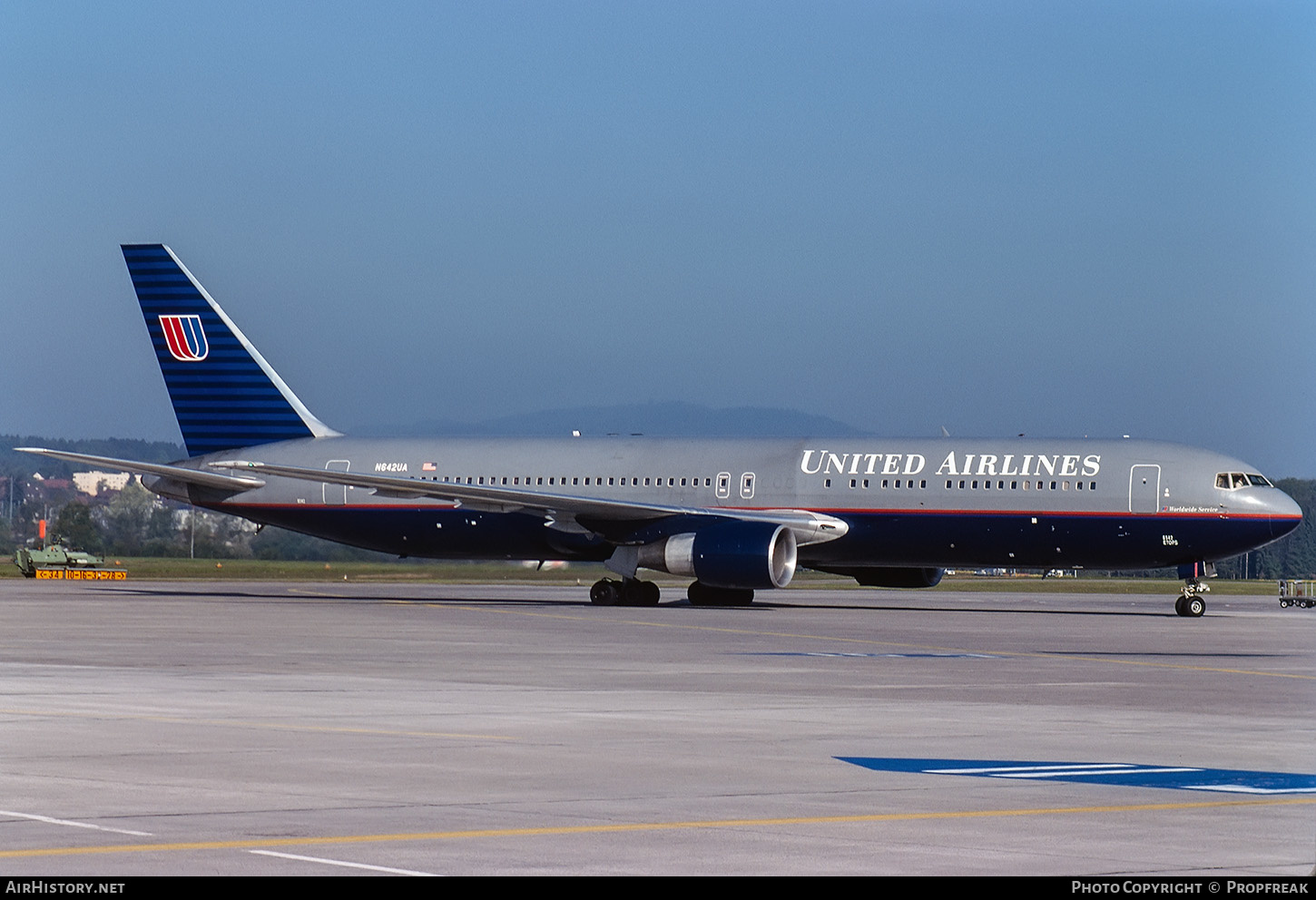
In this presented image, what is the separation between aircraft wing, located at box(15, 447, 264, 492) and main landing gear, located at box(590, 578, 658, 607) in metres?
10.6

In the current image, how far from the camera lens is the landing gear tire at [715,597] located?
47.1 metres

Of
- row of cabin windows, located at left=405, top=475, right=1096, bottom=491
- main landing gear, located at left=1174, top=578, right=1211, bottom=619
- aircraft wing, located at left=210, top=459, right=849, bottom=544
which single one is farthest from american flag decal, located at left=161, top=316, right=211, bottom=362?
main landing gear, located at left=1174, top=578, right=1211, bottom=619

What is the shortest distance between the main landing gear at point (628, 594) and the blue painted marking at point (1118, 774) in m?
31.9

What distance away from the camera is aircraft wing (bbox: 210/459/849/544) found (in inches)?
1786

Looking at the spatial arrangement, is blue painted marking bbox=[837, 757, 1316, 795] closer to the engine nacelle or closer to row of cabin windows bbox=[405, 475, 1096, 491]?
the engine nacelle

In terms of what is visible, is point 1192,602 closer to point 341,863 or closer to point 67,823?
point 67,823

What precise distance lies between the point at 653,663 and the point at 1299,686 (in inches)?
330

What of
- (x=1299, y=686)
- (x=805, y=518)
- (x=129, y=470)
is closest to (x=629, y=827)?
(x=1299, y=686)

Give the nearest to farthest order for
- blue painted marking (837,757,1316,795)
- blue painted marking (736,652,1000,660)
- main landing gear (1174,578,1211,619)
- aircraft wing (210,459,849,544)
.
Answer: blue painted marking (837,757,1316,795)
blue painted marking (736,652,1000,660)
main landing gear (1174,578,1211,619)
aircraft wing (210,459,849,544)

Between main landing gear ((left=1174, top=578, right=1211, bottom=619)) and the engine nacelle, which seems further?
main landing gear ((left=1174, top=578, right=1211, bottom=619))

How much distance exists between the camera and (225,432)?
53.2 metres

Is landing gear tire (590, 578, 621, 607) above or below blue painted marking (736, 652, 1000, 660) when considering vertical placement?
above

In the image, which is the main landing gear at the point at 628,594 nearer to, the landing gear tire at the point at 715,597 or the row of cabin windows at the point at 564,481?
the landing gear tire at the point at 715,597

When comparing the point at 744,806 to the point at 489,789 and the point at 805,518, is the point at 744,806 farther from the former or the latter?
the point at 805,518
